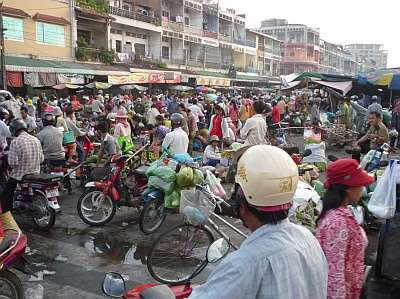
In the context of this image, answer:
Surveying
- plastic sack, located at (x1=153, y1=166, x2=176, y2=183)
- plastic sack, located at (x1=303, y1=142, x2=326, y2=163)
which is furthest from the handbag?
plastic sack, located at (x1=303, y1=142, x2=326, y2=163)

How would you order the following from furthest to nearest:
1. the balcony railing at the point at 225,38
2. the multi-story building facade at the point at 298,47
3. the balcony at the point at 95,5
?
the multi-story building facade at the point at 298,47 → the balcony railing at the point at 225,38 → the balcony at the point at 95,5

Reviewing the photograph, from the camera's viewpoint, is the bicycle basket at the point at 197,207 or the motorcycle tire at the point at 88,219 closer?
the bicycle basket at the point at 197,207

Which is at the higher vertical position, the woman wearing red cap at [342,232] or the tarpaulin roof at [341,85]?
the tarpaulin roof at [341,85]

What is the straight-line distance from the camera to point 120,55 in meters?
30.4

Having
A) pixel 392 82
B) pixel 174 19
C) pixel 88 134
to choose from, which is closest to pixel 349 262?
pixel 88 134

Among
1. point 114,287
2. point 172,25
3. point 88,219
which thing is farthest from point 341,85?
point 172,25

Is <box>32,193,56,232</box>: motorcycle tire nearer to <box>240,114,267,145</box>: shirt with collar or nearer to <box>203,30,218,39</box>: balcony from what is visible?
<box>240,114,267,145</box>: shirt with collar

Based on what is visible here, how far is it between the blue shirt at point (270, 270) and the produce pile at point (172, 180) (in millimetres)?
3559

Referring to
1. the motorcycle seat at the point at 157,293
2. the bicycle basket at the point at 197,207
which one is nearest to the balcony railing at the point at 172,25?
the bicycle basket at the point at 197,207

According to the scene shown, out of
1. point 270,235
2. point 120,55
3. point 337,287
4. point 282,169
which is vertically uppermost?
point 120,55

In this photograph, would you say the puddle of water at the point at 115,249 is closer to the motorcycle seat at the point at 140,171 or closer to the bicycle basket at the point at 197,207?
the motorcycle seat at the point at 140,171

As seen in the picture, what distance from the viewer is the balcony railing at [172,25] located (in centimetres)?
3858

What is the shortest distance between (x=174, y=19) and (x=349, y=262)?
41358 mm

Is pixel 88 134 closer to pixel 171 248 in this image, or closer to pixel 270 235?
pixel 171 248
